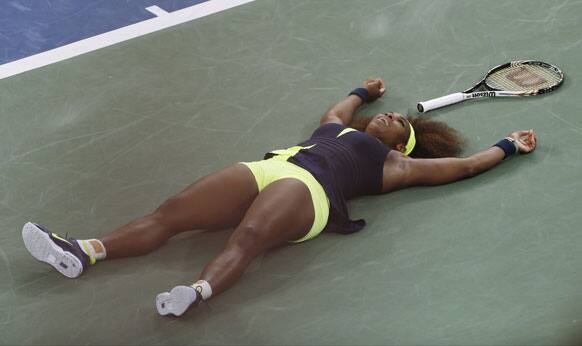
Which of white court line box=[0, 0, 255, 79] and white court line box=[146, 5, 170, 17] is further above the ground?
white court line box=[146, 5, 170, 17]

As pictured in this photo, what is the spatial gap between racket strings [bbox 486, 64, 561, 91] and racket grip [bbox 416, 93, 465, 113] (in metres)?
0.25

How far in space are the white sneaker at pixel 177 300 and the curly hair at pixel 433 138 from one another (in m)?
1.77

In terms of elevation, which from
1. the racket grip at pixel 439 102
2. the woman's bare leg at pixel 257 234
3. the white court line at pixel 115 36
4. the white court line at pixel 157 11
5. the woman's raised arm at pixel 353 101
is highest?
the white court line at pixel 157 11

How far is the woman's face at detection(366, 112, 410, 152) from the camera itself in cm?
548

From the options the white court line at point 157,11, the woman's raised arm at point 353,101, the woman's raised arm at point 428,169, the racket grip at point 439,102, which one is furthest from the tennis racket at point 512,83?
the white court line at point 157,11

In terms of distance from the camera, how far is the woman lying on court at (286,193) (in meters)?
4.73

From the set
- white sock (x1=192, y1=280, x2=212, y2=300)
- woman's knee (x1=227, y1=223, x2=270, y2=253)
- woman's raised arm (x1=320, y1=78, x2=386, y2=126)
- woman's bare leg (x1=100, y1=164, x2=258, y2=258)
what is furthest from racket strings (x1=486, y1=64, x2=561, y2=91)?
white sock (x1=192, y1=280, x2=212, y2=300)

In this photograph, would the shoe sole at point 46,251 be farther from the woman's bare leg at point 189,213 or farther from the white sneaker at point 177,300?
the white sneaker at point 177,300

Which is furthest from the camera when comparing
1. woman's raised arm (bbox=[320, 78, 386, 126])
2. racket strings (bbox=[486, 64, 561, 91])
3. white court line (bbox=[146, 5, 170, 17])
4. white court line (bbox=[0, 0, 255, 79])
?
white court line (bbox=[146, 5, 170, 17])

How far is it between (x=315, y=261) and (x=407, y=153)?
1031mm

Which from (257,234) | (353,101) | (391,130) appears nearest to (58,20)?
(353,101)

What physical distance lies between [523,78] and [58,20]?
3.63m

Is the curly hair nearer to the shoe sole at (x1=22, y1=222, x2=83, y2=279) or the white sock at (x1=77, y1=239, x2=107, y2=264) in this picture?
the white sock at (x1=77, y1=239, x2=107, y2=264)

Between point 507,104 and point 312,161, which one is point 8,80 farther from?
point 507,104
